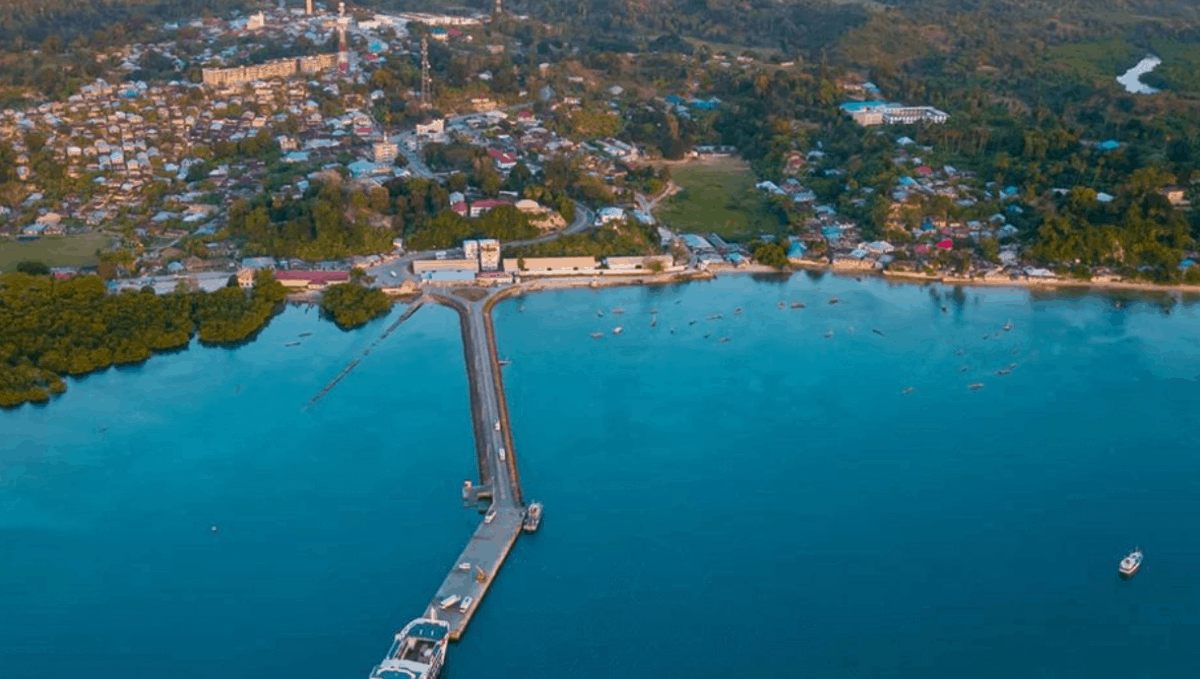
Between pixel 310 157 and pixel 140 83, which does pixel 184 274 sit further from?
pixel 140 83

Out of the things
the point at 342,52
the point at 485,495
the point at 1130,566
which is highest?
the point at 1130,566

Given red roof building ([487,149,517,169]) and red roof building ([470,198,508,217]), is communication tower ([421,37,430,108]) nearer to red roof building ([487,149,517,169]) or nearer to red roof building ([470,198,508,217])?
red roof building ([487,149,517,169])

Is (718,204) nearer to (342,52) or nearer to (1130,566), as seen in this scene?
(1130,566)

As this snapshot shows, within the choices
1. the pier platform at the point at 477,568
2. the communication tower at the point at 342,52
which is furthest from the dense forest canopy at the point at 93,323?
the communication tower at the point at 342,52

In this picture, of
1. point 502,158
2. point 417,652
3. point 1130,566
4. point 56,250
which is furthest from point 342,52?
point 1130,566

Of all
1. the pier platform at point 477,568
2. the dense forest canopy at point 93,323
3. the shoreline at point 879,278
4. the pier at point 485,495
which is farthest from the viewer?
the shoreline at point 879,278

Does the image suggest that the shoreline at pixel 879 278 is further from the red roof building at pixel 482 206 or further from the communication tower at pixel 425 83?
the communication tower at pixel 425 83

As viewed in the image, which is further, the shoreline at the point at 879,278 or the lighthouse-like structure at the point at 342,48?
the lighthouse-like structure at the point at 342,48
